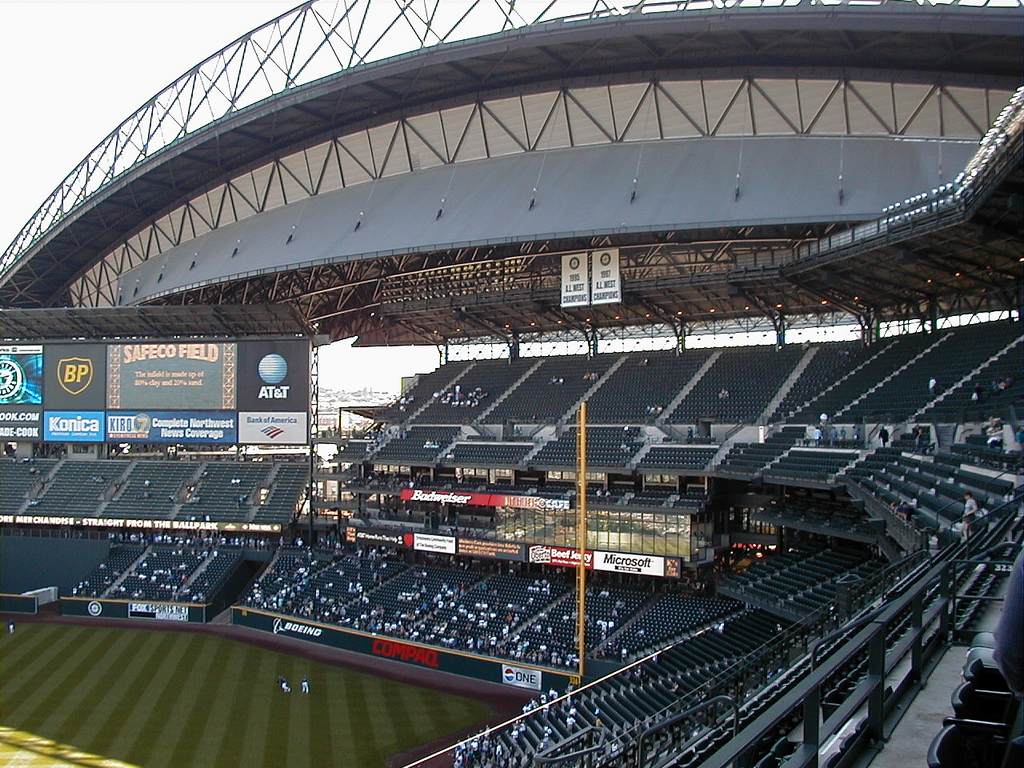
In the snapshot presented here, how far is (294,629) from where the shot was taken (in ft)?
130

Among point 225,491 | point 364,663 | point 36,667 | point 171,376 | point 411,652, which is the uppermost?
point 171,376

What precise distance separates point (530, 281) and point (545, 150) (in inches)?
307

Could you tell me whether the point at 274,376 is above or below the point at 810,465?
above

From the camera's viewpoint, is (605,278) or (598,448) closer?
(605,278)

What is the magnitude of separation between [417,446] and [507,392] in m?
6.43

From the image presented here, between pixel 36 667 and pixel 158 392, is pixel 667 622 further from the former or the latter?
pixel 158 392

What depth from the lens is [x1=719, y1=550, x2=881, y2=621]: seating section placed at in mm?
24641

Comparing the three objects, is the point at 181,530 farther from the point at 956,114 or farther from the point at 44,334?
the point at 956,114

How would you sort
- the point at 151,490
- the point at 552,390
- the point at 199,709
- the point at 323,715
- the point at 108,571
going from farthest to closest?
the point at 151,490 → the point at 552,390 → the point at 108,571 → the point at 199,709 → the point at 323,715

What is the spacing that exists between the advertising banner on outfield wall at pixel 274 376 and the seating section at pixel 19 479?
48.9ft

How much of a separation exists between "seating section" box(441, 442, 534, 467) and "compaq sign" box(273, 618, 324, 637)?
1034 centimetres

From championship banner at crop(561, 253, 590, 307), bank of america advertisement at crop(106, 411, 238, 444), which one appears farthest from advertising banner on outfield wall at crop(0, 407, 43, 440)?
championship banner at crop(561, 253, 590, 307)

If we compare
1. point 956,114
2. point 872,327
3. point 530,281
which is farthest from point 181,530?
point 956,114

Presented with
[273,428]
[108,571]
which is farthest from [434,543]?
[108,571]
